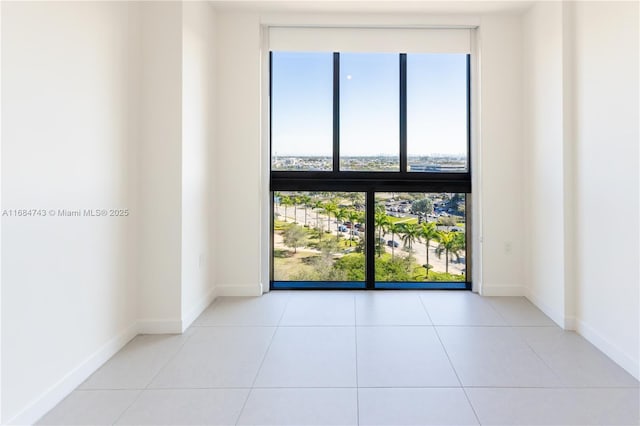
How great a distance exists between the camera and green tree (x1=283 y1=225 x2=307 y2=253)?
12.9ft

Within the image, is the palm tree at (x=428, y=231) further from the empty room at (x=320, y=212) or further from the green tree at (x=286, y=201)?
the green tree at (x=286, y=201)
